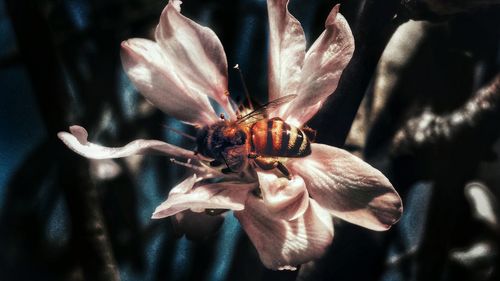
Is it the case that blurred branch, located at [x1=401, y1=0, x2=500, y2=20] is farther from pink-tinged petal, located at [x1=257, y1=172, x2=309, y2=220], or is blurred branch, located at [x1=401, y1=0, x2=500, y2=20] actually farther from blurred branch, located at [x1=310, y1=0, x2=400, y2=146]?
pink-tinged petal, located at [x1=257, y1=172, x2=309, y2=220]

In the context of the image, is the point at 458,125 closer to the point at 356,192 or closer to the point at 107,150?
the point at 356,192

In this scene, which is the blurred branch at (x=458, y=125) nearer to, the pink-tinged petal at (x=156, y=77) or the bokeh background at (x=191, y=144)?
the bokeh background at (x=191, y=144)

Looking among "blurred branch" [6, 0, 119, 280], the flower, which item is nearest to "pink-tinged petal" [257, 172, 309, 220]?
the flower

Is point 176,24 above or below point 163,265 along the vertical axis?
above

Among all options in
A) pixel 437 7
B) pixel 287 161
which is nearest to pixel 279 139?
pixel 287 161

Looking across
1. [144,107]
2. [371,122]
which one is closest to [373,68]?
[371,122]

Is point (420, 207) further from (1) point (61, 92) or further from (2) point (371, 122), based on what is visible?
(1) point (61, 92)

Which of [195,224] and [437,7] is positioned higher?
[437,7]
